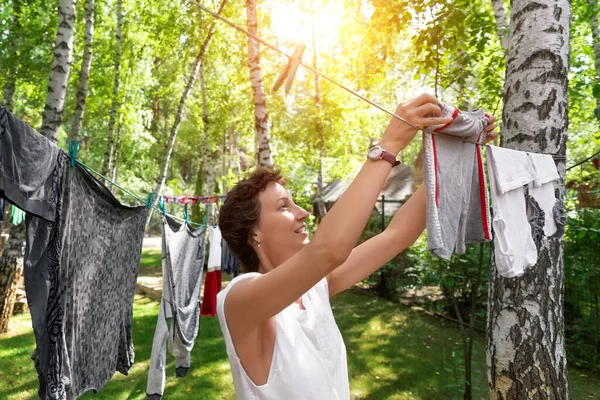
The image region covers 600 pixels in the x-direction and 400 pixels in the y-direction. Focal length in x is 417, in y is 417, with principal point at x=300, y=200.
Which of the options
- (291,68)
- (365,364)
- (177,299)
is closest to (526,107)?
(291,68)

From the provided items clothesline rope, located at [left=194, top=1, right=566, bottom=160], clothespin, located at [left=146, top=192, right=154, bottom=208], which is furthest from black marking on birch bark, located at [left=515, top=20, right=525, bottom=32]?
clothespin, located at [left=146, top=192, right=154, bottom=208]

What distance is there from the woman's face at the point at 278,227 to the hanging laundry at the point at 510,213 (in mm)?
758

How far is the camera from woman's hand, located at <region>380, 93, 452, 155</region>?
120 centimetres

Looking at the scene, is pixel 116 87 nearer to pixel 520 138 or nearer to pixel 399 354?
pixel 399 354

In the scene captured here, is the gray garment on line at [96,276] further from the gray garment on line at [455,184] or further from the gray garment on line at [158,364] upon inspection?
the gray garment on line at [455,184]

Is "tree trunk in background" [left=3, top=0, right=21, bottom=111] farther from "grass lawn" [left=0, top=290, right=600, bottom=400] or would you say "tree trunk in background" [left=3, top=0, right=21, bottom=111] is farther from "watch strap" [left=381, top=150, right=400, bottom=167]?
"watch strap" [left=381, top=150, right=400, bottom=167]

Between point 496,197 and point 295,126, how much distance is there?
11586mm

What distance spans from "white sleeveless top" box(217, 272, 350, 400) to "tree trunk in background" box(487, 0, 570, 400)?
4.08ft

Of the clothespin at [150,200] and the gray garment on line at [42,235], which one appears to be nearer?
the gray garment on line at [42,235]

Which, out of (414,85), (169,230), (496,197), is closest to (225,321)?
(496,197)

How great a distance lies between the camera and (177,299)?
5027 millimetres

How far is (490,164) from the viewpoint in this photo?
1.70m

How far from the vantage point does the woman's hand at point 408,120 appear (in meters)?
1.20

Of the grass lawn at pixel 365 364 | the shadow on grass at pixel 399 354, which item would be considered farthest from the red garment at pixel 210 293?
the shadow on grass at pixel 399 354
